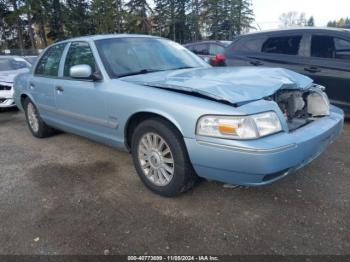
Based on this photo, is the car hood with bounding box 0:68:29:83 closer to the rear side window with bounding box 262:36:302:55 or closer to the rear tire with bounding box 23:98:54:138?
the rear tire with bounding box 23:98:54:138

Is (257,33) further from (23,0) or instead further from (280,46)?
(23,0)

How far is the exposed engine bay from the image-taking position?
9.91 ft

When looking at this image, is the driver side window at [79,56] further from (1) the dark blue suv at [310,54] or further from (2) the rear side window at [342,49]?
(2) the rear side window at [342,49]

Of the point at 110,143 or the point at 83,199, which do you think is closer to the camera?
the point at 83,199

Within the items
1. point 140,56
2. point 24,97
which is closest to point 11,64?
point 24,97

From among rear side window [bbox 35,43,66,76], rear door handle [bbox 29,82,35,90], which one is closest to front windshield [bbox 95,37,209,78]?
rear side window [bbox 35,43,66,76]

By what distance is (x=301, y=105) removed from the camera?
10.6ft

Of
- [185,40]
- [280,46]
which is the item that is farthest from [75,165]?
[185,40]

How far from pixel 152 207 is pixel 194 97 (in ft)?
3.53

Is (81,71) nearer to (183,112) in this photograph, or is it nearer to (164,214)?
(183,112)

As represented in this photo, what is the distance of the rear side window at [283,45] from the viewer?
5520mm

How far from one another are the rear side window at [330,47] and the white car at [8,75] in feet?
19.2

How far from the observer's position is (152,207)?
296 centimetres

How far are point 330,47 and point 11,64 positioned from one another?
810 centimetres
